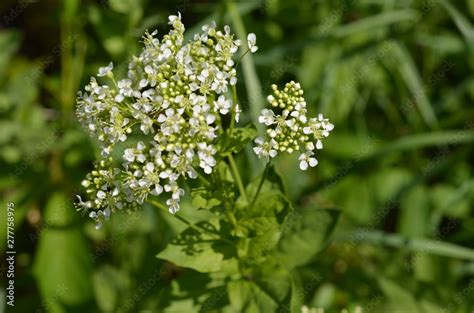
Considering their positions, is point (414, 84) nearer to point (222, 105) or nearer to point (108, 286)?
point (222, 105)

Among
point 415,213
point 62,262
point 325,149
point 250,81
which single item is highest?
point 250,81

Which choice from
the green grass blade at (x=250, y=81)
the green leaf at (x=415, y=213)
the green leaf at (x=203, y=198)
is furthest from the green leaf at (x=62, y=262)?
the green leaf at (x=415, y=213)

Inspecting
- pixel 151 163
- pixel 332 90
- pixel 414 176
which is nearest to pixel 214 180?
pixel 151 163

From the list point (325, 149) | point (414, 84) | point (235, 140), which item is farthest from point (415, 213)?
point (235, 140)

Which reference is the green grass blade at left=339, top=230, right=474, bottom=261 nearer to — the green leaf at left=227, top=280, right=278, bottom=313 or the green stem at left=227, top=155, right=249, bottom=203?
the green leaf at left=227, top=280, right=278, bottom=313

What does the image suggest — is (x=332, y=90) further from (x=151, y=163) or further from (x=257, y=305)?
(x=151, y=163)

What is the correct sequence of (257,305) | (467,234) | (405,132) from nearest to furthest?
1. (257,305)
2. (467,234)
3. (405,132)

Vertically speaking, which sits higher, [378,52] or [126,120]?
[378,52]
